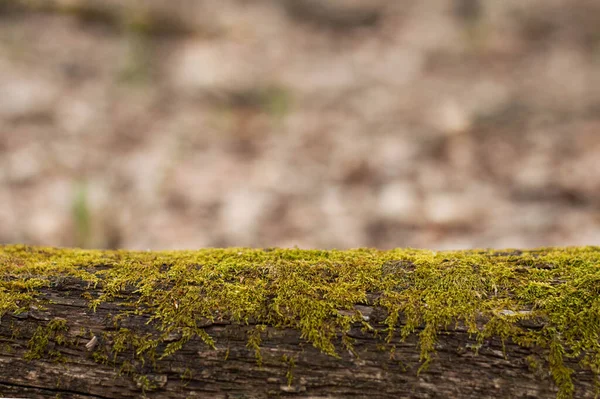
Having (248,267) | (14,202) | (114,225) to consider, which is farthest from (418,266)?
(14,202)

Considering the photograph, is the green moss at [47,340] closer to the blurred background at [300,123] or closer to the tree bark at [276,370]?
the tree bark at [276,370]

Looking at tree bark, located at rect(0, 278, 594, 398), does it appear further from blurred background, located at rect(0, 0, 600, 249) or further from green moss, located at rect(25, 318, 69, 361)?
blurred background, located at rect(0, 0, 600, 249)

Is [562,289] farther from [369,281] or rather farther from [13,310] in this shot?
[13,310]

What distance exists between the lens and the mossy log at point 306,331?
5.39 feet

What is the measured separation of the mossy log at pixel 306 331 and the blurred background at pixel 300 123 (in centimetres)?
355

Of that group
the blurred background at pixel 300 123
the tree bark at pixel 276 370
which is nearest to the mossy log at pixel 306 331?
the tree bark at pixel 276 370

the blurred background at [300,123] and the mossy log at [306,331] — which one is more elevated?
the blurred background at [300,123]

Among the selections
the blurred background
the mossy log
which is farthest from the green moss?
the blurred background

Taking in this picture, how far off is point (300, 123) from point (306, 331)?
17.6 ft

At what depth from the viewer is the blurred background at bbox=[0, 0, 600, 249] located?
555 cm

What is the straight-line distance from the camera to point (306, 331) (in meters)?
1.72

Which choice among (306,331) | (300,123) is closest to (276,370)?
(306,331)

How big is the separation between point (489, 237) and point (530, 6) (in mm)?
4328

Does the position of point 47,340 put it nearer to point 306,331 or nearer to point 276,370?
point 276,370
